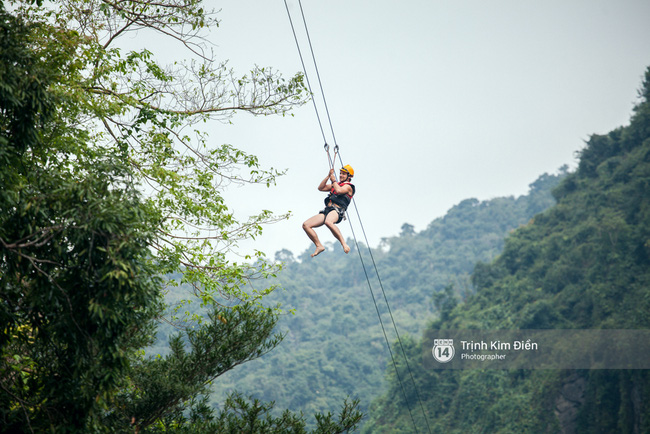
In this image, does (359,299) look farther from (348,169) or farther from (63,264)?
(63,264)

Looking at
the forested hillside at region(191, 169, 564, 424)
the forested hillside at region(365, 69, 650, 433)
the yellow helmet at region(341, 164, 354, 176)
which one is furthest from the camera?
the forested hillside at region(191, 169, 564, 424)

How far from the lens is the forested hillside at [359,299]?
53.0m

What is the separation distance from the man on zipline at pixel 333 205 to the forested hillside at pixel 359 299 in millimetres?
34311

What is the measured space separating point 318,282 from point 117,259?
2937 inches

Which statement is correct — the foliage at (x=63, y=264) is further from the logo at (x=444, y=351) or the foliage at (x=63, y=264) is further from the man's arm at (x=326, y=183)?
the logo at (x=444, y=351)

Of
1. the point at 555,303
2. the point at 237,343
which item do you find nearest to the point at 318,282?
the point at 555,303

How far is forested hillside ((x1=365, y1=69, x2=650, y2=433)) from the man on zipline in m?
23.2

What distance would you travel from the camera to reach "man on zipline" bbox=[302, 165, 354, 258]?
7.00 metres

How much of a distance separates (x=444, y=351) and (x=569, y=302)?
845 centimetres

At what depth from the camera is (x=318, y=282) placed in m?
78.8

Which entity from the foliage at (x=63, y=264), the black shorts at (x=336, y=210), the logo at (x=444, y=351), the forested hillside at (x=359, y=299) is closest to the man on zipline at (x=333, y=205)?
the black shorts at (x=336, y=210)

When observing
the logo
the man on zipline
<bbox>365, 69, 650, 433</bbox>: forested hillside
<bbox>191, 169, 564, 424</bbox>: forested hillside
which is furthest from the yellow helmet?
<bbox>191, 169, 564, 424</bbox>: forested hillside

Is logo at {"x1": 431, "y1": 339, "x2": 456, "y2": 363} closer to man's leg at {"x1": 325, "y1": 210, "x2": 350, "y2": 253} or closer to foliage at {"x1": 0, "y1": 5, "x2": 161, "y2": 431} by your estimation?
man's leg at {"x1": 325, "y1": 210, "x2": 350, "y2": 253}

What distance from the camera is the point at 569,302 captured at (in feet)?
107
